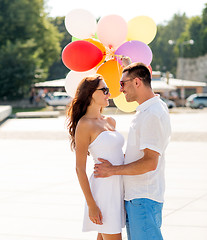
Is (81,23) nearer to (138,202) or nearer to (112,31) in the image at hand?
(112,31)

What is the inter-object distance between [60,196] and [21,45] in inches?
1680

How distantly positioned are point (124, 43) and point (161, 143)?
5.52 ft

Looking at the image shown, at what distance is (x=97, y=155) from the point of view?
3.81 meters

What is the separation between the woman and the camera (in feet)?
12.4

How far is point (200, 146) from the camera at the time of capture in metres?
15.3

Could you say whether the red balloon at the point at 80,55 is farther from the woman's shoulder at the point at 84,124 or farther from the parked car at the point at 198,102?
the parked car at the point at 198,102

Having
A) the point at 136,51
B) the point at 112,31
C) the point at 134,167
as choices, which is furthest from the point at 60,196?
the point at 134,167

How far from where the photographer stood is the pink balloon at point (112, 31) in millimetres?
5090

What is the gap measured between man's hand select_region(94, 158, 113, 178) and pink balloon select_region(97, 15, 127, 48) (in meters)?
1.74

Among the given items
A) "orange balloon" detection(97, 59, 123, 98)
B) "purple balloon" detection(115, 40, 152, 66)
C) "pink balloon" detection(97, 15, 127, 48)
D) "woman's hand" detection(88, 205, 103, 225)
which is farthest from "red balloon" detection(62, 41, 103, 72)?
"woman's hand" detection(88, 205, 103, 225)

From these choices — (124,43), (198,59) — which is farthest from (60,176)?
(198,59)

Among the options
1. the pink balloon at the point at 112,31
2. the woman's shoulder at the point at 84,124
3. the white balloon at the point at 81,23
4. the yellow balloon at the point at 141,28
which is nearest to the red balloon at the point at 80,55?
the pink balloon at the point at 112,31

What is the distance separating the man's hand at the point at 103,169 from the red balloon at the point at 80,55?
1.25 m

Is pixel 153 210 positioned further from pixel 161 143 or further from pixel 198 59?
pixel 198 59
